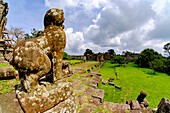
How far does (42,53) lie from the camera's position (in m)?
2.29

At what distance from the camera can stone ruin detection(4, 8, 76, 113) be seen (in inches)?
83.7

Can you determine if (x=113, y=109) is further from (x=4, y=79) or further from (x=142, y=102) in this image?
(x=4, y=79)

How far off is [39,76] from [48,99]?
1.17 feet

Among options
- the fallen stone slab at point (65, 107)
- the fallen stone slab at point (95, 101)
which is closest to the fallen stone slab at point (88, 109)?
the fallen stone slab at point (95, 101)

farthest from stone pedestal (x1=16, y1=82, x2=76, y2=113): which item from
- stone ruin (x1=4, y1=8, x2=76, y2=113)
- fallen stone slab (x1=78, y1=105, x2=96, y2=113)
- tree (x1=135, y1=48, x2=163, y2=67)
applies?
tree (x1=135, y1=48, x2=163, y2=67)

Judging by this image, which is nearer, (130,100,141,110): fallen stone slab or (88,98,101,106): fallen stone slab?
(88,98,101,106): fallen stone slab

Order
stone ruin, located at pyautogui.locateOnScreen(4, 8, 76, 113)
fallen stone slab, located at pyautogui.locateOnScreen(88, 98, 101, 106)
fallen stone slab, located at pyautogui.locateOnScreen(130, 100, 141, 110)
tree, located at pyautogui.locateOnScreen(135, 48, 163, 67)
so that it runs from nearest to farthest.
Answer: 1. stone ruin, located at pyautogui.locateOnScreen(4, 8, 76, 113)
2. fallen stone slab, located at pyautogui.locateOnScreen(88, 98, 101, 106)
3. fallen stone slab, located at pyautogui.locateOnScreen(130, 100, 141, 110)
4. tree, located at pyautogui.locateOnScreen(135, 48, 163, 67)

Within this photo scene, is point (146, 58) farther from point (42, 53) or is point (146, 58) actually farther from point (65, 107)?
point (42, 53)

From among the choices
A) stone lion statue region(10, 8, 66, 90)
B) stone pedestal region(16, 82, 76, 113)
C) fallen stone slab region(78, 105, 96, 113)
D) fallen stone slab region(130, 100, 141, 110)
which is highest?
stone lion statue region(10, 8, 66, 90)

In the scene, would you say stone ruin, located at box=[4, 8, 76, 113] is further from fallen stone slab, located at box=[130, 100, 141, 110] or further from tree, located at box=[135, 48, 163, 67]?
tree, located at box=[135, 48, 163, 67]

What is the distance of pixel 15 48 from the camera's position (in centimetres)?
219

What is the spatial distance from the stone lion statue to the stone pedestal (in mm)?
122

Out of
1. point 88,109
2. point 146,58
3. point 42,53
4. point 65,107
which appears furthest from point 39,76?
point 146,58

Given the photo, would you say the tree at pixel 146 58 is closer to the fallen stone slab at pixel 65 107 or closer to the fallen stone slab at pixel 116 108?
the fallen stone slab at pixel 116 108
